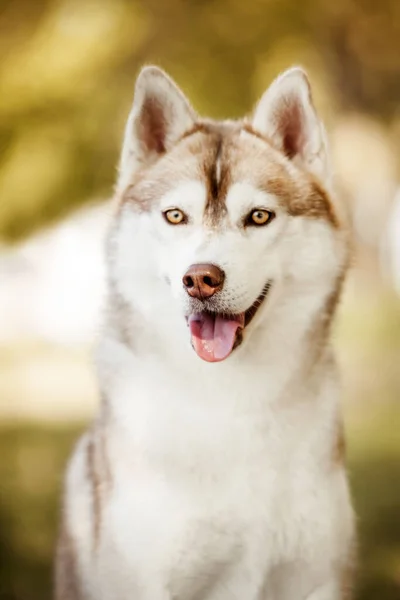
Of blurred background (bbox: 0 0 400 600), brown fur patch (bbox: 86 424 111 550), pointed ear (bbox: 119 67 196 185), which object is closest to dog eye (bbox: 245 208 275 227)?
pointed ear (bbox: 119 67 196 185)

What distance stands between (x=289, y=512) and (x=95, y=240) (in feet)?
2.56

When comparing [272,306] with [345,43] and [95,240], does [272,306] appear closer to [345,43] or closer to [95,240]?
[95,240]

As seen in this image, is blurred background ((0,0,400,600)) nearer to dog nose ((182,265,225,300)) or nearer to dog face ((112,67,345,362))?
dog face ((112,67,345,362))

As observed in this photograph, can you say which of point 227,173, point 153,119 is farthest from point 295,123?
point 153,119

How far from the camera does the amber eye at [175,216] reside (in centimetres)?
150

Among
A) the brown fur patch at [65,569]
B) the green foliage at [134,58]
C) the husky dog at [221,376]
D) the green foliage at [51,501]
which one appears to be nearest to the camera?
the husky dog at [221,376]

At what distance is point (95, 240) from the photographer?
6.10 ft

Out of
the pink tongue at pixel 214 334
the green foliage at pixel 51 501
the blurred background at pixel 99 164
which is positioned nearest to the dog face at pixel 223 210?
the pink tongue at pixel 214 334

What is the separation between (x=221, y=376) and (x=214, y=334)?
140 mm

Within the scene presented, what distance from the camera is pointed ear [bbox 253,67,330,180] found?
154 cm

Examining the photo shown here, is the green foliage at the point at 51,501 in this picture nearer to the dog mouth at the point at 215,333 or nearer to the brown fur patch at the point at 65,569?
the brown fur patch at the point at 65,569

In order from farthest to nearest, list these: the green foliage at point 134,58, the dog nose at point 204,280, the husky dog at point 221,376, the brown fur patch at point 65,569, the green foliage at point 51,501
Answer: the green foliage at point 134,58, the green foliage at point 51,501, the brown fur patch at point 65,569, the husky dog at point 221,376, the dog nose at point 204,280

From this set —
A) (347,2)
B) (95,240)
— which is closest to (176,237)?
(95,240)

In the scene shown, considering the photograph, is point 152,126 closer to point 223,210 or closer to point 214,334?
point 223,210
